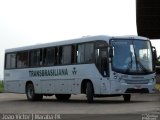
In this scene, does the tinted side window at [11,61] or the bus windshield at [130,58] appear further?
the tinted side window at [11,61]

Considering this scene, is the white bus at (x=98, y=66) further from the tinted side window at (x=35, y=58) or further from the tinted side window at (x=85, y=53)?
the tinted side window at (x=35, y=58)

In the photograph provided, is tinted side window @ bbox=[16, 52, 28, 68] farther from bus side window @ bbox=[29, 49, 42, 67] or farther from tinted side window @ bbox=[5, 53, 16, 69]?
bus side window @ bbox=[29, 49, 42, 67]

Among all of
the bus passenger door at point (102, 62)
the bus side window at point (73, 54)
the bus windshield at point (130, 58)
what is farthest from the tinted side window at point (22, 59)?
the bus windshield at point (130, 58)

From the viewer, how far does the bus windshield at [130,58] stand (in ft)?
81.1

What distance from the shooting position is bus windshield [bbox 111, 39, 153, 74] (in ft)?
81.1

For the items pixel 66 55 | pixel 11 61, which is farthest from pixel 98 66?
pixel 11 61

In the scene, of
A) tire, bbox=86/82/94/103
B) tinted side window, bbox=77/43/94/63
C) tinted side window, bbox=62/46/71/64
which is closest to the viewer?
tire, bbox=86/82/94/103

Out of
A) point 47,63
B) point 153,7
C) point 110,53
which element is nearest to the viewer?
point 110,53

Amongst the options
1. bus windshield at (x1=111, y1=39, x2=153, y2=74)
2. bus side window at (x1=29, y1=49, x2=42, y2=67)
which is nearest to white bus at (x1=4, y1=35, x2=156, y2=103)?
bus windshield at (x1=111, y1=39, x2=153, y2=74)

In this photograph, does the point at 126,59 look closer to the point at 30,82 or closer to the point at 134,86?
the point at 134,86

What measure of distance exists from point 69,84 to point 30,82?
434cm

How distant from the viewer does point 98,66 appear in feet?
82.0

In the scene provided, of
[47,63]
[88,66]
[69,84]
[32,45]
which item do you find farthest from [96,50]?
[32,45]

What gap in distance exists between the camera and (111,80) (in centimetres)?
2461
